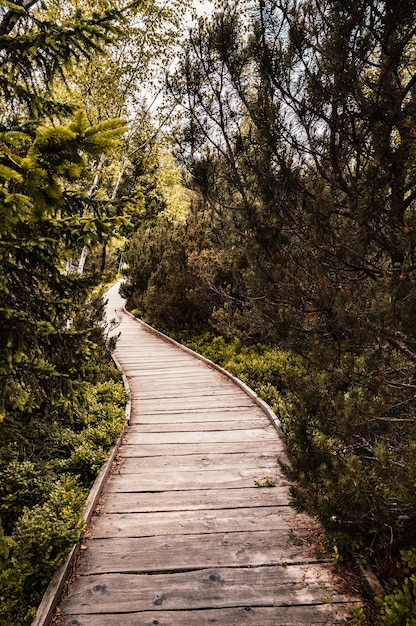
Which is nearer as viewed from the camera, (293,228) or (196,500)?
(293,228)

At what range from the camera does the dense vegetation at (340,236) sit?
6.87ft

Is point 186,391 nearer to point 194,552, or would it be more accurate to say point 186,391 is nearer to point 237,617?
point 194,552

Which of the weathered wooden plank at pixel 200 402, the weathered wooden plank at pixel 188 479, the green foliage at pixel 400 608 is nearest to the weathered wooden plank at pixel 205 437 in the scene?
the weathered wooden plank at pixel 188 479

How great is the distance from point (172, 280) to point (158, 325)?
2727 millimetres

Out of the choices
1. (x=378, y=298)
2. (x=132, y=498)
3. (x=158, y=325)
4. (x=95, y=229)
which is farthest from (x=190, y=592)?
(x=158, y=325)

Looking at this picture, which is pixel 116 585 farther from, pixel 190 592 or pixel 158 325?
pixel 158 325

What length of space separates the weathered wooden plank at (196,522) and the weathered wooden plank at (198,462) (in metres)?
0.83

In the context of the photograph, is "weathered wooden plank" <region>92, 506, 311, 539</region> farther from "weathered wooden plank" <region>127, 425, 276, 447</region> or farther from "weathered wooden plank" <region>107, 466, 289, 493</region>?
"weathered wooden plank" <region>127, 425, 276, 447</region>

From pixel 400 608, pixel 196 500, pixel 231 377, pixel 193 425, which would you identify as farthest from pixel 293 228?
pixel 231 377

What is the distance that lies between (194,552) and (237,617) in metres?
0.70

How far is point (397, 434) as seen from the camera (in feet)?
8.90

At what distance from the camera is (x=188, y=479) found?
14.3 feet

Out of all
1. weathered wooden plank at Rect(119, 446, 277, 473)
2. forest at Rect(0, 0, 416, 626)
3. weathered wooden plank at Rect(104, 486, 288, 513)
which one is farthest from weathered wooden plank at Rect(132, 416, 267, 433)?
forest at Rect(0, 0, 416, 626)

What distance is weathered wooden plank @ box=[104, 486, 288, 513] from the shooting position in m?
3.86
